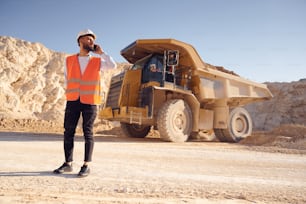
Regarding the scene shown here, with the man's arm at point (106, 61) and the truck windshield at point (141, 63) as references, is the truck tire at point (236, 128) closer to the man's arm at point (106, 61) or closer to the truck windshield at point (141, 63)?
the truck windshield at point (141, 63)

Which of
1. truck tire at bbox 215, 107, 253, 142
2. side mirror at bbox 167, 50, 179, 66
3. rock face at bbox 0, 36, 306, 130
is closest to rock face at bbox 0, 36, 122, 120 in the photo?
rock face at bbox 0, 36, 306, 130

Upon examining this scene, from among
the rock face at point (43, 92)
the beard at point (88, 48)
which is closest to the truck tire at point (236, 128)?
the beard at point (88, 48)

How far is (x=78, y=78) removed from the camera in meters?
3.11

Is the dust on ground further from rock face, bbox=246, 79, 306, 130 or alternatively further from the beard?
A: rock face, bbox=246, 79, 306, 130

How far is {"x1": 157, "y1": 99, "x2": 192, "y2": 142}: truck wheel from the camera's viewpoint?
787 cm

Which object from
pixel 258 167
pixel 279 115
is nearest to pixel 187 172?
pixel 258 167

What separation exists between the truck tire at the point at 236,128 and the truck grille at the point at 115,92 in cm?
434

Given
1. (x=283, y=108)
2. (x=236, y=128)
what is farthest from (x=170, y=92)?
(x=283, y=108)

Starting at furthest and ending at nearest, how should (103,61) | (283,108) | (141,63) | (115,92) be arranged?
1. (283,108)
2. (141,63)
3. (115,92)
4. (103,61)

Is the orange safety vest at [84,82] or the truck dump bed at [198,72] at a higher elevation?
the truck dump bed at [198,72]

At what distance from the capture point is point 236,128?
1098 centimetres

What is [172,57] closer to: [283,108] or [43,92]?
[283,108]

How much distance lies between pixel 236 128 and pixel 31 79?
2296cm

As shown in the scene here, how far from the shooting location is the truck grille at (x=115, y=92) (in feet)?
28.0
